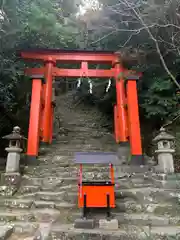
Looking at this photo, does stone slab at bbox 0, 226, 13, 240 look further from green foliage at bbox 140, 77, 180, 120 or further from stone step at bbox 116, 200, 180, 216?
green foliage at bbox 140, 77, 180, 120

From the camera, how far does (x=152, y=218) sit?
402 cm

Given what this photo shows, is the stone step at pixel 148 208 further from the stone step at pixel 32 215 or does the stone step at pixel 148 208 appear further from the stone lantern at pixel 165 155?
the stone step at pixel 32 215

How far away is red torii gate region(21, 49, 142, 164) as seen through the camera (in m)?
6.73

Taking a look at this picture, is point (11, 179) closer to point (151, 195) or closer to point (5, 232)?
point (5, 232)

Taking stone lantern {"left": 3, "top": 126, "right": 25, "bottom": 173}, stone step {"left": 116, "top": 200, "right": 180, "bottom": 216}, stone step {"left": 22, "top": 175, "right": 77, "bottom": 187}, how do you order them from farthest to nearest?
stone lantern {"left": 3, "top": 126, "right": 25, "bottom": 173} < stone step {"left": 22, "top": 175, "right": 77, "bottom": 187} < stone step {"left": 116, "top": 200, "right": 180, "bottom": 216}

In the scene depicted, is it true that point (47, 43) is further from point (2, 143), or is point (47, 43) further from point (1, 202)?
point (1, 202)

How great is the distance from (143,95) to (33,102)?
14.2 feet

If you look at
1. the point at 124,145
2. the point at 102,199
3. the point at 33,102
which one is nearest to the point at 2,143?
the point at 33,102

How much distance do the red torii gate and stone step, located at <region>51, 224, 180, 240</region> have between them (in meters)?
2.98

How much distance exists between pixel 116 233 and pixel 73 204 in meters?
1.32

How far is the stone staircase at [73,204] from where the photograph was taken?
3443 millimetres

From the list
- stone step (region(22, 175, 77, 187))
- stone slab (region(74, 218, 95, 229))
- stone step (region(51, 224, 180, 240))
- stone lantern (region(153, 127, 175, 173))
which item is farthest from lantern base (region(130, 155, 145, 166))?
stone slab (region(74, 218, 95, 229))

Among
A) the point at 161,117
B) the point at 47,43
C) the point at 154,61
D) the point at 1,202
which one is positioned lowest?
the point at 1,202

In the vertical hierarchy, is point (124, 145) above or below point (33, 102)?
below
